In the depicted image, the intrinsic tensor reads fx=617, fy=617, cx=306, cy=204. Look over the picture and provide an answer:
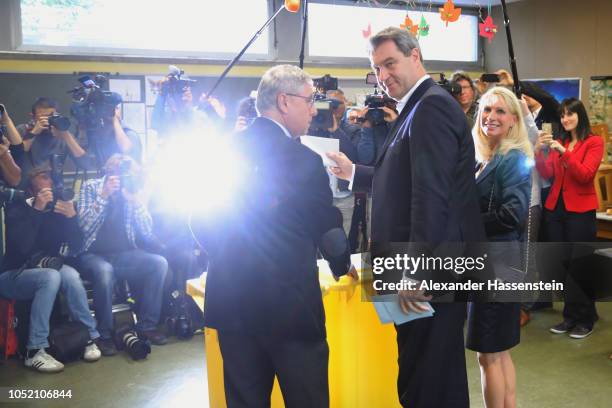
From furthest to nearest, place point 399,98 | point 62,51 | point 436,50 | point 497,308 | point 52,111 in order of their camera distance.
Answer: point 436,50 < point 62,51 < point 52,111 < point 497,308 < point 399,98

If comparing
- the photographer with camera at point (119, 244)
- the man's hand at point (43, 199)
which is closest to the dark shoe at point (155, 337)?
the photographer with camera at point (119, 244)

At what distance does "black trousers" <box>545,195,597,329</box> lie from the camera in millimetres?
3881

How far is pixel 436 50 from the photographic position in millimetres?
8195

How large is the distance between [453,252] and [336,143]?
0.78m

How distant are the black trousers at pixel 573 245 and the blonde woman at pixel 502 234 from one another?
187cm

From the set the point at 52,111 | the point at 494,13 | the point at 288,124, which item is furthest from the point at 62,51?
the point at 494,13

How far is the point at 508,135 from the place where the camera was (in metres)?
2.34

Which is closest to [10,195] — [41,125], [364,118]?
[41,125]

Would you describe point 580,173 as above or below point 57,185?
above

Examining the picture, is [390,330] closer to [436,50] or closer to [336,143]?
[336,143]

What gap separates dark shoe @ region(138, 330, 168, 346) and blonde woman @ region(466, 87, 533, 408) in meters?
2.30

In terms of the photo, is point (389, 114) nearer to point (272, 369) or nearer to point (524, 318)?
point (524, 318)

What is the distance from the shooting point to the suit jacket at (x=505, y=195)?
2141mm

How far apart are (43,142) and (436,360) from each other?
11.0ft
